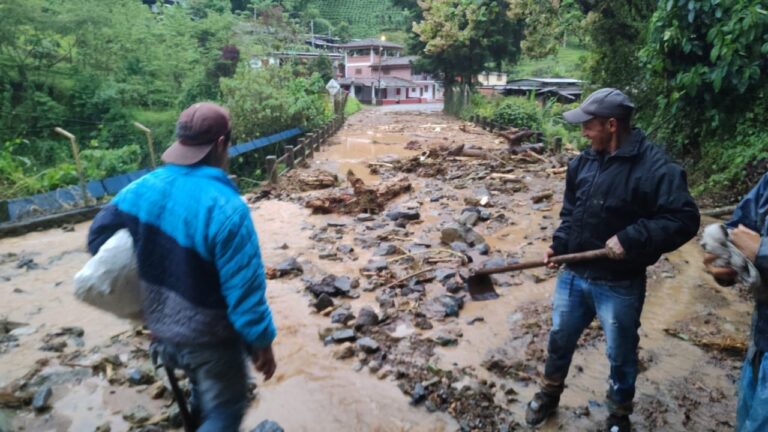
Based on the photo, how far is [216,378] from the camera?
6.88ft

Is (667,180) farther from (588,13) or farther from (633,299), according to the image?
(588,13)

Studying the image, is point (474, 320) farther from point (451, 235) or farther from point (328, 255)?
point (328, 255)

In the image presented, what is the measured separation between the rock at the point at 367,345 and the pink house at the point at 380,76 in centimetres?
4895

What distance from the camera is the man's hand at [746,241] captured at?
1841mm

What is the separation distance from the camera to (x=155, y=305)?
81.9 inches

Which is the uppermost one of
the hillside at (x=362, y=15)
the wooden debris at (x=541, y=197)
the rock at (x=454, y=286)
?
the hillside at (x=362, y=15)

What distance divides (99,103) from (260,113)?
7.94 meters

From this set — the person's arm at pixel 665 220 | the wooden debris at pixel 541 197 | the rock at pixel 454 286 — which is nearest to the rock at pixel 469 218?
the wooden debris at pixel 541 197

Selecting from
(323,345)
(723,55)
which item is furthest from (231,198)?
(723,55)

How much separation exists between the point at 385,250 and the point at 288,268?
145cm

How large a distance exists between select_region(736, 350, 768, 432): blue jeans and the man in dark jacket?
624 mm

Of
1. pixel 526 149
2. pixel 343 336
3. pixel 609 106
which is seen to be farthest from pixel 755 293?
pixel 526 149

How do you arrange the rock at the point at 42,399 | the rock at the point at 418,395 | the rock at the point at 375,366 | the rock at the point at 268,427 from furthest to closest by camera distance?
the rock at the point at 375,366, the rock at the point at 418,395, the rock at the point at 42,399, the rock at the point at 268,427

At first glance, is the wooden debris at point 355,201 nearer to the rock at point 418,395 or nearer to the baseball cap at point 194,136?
the rock at point 418,395
